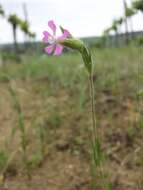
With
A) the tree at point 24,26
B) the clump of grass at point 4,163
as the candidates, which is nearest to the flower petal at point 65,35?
the clump of grass at point 4,163

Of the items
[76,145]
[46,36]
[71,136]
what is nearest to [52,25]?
[46,36]

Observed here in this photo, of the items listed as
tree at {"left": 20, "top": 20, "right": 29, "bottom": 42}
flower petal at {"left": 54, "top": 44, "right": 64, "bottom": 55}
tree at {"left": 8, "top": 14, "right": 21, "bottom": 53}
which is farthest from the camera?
tree at {"left": 20, "top": 20, "right": 29, "bottom": 42}

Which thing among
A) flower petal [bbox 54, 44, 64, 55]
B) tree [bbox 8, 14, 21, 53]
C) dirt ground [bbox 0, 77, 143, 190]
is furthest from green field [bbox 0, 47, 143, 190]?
tree [bbox 8, 14, 21, 53]

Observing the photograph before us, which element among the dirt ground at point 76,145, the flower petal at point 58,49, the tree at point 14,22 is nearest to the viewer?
the flower petal at point 58,49

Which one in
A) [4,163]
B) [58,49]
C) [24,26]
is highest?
[24,26]

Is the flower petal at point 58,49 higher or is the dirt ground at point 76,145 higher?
the flower petal at point 58,49

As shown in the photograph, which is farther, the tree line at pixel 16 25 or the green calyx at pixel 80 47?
the tree line at pixel 16 25

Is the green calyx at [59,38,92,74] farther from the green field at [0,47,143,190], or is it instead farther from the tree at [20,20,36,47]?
the tree at [20,20,36,47]

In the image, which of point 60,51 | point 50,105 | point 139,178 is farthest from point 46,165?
point 60,51

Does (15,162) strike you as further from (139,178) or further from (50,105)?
(50,105)

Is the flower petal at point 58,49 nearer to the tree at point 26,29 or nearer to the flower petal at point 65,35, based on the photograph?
the flower petal at point 65,35

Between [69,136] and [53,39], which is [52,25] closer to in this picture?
[53,39]
